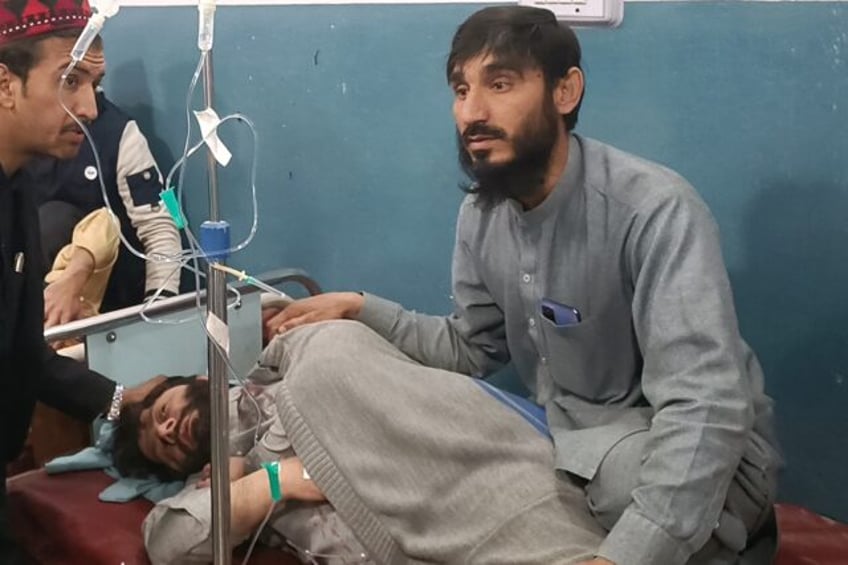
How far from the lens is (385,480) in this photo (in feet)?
4.40

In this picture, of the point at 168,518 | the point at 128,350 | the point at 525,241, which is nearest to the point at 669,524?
the point at 525,241

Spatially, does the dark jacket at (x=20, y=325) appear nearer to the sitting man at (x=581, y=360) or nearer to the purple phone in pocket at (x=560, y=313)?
the sitting man at (x=581, y=360)

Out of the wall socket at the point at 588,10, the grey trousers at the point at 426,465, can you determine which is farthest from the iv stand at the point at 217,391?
the wall socket at the point at 588,10

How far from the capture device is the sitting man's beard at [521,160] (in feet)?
4.32

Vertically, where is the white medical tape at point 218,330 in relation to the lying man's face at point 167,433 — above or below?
above

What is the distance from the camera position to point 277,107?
7.03 feet

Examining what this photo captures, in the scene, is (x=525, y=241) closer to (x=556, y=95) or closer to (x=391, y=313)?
(x=556, y=95)

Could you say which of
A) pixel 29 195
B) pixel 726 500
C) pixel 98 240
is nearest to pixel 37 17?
pixel 29 195

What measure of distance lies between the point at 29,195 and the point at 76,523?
0.51 metres

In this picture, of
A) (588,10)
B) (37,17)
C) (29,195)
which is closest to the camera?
(37,17)

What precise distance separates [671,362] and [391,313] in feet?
1.84

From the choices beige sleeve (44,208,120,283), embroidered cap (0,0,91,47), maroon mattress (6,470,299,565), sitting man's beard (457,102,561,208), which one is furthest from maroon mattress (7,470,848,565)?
embroidered cap (0,0,91,47)

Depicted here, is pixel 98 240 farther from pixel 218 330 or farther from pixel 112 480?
pixel 218 330

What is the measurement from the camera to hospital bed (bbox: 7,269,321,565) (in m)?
1.49
